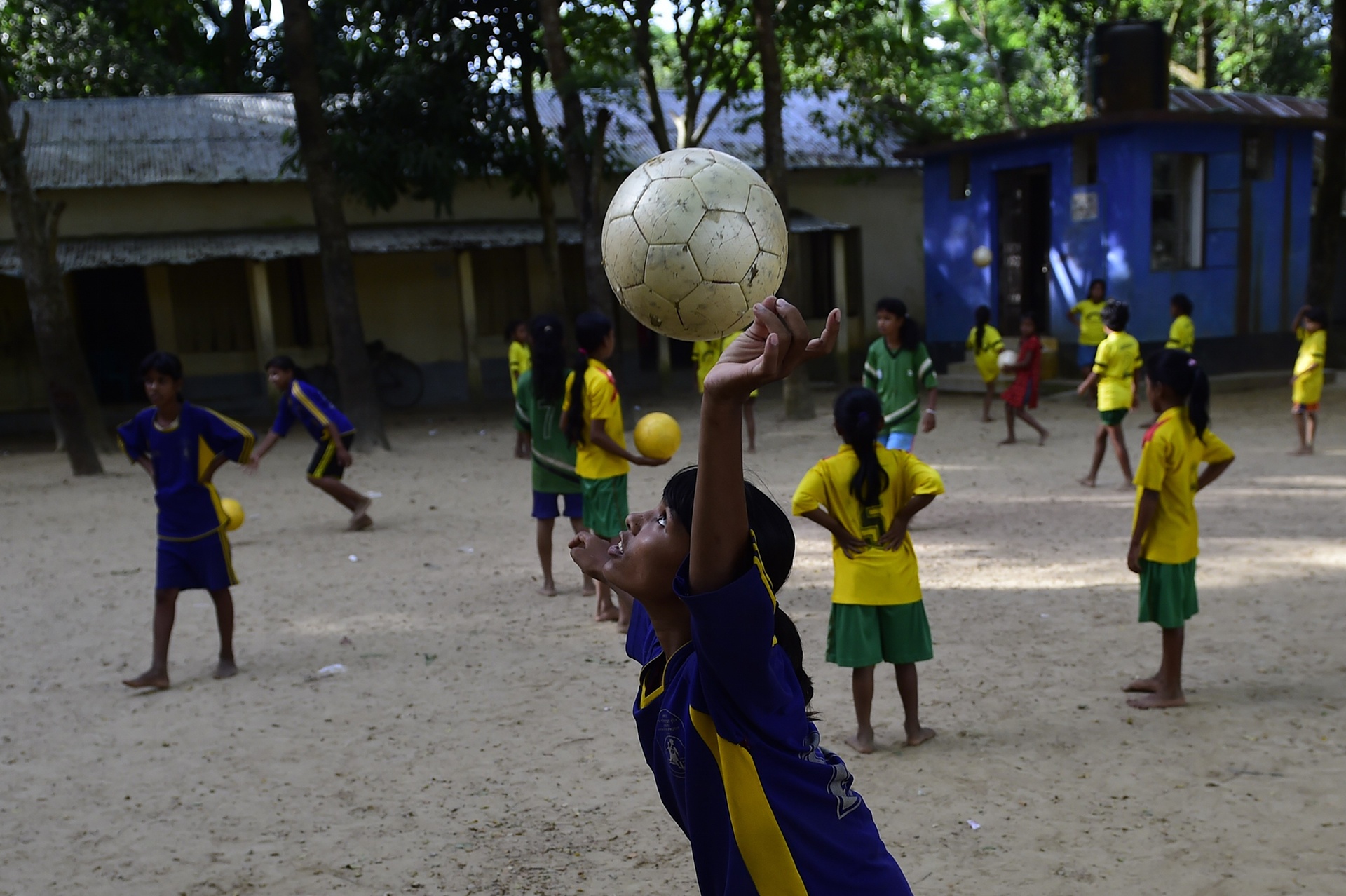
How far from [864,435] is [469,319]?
12543 millimetres

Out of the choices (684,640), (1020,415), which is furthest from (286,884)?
(1020,415)

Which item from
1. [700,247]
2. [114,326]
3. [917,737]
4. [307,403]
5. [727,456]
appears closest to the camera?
[727,456]

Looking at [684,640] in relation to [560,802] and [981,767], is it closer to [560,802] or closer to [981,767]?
[560,802]

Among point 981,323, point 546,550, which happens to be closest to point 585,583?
point 546,550

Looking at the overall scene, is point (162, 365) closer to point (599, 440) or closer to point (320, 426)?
point (599, 440)

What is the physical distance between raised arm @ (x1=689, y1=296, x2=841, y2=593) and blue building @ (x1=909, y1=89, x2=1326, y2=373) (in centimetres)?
1405

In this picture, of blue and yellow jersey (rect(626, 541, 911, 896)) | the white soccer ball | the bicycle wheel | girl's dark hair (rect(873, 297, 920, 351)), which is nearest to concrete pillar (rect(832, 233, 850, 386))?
the bicycle wheel

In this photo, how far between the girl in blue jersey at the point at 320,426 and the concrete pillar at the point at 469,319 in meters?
7.35

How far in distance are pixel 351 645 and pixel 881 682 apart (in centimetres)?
265

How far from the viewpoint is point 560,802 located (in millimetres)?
3605

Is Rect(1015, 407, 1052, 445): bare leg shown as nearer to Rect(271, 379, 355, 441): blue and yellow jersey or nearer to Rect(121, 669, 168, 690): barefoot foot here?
Rect(271, 379, 355, 441): blue and yellow jersey

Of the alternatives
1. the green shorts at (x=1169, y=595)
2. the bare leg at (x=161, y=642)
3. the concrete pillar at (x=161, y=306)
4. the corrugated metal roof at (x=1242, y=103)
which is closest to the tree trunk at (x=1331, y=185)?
the corrugated metal roof at (x=1242, y=103)

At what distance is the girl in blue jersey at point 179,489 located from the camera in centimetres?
489

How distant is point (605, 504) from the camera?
18.5 ft
